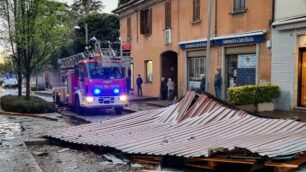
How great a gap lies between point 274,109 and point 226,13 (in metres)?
5.99

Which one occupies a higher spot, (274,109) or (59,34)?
(59,34)

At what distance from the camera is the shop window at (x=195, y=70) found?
2450cm

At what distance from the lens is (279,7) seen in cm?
1802

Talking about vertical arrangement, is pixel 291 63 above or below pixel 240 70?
above

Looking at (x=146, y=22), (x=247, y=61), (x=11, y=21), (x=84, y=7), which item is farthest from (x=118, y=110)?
(x=84, y=7)

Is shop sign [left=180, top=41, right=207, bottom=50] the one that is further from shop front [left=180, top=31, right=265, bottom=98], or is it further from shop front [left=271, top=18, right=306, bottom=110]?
shop front [left=271, top=18, right=306, bottom=110]

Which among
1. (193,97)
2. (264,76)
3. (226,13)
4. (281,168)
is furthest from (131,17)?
(281,168)

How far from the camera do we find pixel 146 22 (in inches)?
1209

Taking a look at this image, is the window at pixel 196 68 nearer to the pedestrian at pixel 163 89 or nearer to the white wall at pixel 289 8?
the pedestrian at pixel 163 89

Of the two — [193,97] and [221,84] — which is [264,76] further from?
[193,97]

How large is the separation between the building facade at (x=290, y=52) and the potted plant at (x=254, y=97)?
48 cm

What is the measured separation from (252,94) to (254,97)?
18cm

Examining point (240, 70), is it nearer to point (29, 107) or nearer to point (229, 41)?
point (229, 41)

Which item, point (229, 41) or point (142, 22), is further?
point (142, 22)
